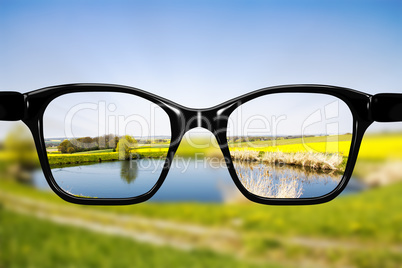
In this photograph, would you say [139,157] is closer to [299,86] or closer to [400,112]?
[299,86]

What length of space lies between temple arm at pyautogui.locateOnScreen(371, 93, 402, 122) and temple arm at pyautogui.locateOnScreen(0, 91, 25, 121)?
0.93 metres

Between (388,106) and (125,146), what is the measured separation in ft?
2.58

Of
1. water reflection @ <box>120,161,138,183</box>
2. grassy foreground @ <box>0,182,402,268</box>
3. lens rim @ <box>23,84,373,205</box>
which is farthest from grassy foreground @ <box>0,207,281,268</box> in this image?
lens rim @ <box>23,84,373,205</box>

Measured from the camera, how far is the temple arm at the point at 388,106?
714mm

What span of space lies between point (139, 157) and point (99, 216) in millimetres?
9253

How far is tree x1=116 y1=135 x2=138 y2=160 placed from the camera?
37.3 inches

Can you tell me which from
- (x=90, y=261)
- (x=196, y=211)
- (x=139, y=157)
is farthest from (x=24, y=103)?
(x=196, y=211)

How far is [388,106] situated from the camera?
2.35 ft

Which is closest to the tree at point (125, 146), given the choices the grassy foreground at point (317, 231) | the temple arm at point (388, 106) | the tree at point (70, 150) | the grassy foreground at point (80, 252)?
the tree at point (70, 150)

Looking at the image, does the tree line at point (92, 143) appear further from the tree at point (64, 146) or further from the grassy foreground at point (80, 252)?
the grassy foreground at point (80, 252)

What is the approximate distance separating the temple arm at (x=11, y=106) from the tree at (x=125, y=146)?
307mm

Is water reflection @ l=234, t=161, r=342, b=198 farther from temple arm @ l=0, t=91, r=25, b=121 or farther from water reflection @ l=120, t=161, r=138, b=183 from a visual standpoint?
temple arm @ l=0, t=91, r=25, b=121

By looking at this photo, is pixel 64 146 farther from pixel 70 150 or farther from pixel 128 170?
pixel 128 170

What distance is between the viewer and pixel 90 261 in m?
6.87
